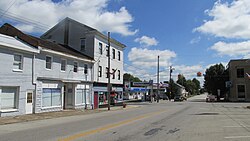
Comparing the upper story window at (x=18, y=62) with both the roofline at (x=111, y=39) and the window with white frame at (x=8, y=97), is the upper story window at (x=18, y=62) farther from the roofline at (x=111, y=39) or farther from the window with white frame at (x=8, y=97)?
the roofline at (x=111, y=39)

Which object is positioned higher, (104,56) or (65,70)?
(104,56)

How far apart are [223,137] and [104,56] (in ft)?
88.8

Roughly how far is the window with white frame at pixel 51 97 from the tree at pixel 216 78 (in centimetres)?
4747

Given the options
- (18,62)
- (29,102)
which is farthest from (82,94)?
(18,62)

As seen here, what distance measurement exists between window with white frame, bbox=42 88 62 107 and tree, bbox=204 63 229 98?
47.5 meters

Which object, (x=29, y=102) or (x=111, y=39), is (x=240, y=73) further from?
(x=29, y=102)

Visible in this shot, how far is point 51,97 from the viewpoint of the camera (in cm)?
2553

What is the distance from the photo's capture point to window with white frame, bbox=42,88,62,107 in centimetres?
2459

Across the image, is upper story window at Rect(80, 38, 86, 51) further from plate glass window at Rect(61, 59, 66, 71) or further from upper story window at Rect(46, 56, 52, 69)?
upper story window at Rect(46, 56, 52, 69)

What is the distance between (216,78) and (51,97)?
4920 cm

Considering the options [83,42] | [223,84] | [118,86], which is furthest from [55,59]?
[223,84]

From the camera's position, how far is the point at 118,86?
41625 millimetres

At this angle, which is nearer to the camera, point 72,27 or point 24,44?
point 24,44

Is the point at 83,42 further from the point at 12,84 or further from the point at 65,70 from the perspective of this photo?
the point at 12,84
